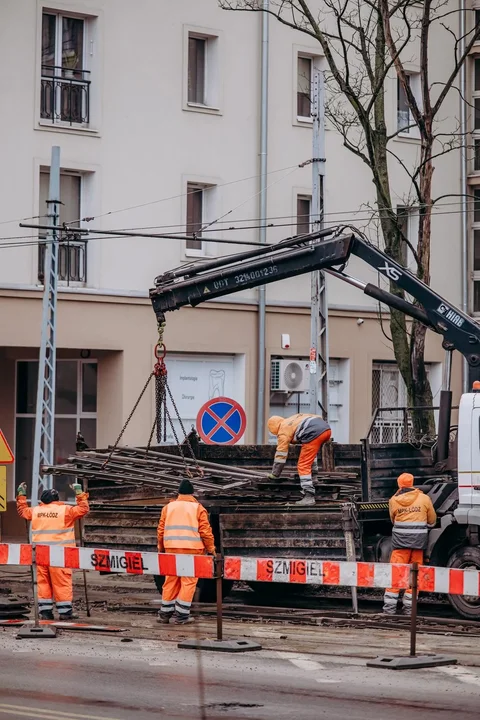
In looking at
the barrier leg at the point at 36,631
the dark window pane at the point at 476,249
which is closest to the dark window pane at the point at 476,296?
the dark window pane at the point at 476,249

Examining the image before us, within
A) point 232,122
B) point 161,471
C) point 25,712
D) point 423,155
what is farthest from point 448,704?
point 232,122

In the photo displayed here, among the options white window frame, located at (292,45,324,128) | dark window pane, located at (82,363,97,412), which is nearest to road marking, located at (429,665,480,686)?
dark window pane, located at (82,363,97,412)

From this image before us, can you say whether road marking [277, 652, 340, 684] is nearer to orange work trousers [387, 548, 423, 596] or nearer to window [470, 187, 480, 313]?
orange work trousers [387, 548, 423, 596]

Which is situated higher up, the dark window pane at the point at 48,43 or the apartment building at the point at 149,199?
the dark window pane at the point at 48,43

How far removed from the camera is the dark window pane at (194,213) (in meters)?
28.5

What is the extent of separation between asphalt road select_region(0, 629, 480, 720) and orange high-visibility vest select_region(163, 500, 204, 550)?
212cm

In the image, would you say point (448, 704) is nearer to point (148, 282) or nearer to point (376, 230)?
point (148, 282)

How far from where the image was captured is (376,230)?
30000 millimetres

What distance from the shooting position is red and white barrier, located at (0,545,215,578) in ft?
48.5

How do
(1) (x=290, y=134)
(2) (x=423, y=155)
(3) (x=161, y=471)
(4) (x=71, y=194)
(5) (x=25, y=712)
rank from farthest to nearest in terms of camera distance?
(1) (x=290, y=134) < (4) (x=71, y=194) < (2) (x=423, y=155) < (3) (x=161, y=471) < (5) (x=25, y=712)

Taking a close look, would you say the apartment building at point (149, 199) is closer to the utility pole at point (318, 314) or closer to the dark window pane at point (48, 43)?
the dark window pane at point (48, 43)

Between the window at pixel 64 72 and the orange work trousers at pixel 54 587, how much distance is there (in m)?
12.9


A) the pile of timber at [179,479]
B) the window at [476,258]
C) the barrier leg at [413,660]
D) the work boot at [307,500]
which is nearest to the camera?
the barrier leg at [413,660]

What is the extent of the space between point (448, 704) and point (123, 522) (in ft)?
27.5
